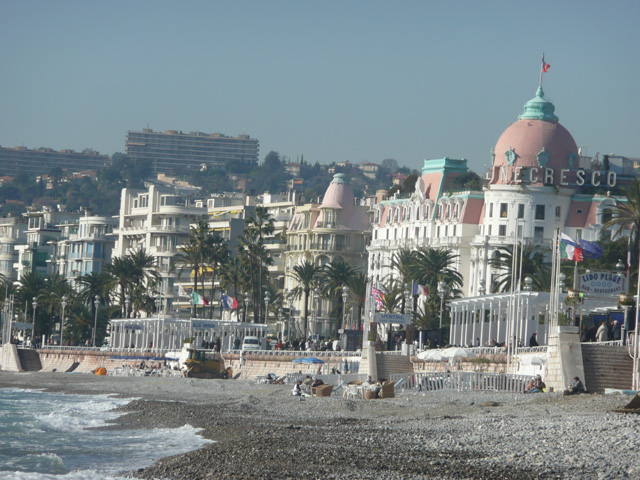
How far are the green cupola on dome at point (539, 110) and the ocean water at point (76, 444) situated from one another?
61.7 m

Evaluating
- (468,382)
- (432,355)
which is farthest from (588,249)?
(432,355)

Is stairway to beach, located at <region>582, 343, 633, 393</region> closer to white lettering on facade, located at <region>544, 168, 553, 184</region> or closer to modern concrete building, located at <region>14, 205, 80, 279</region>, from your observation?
white lettering on facade, located at <region>544, 168, 553, 184</region>

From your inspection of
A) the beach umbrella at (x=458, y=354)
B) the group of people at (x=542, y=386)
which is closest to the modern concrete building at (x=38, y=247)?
the beach umbrella at (x=458, y=354)

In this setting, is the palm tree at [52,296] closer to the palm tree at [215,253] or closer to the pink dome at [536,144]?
the palm tree at [215,253]

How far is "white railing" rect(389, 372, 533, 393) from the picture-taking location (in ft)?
159

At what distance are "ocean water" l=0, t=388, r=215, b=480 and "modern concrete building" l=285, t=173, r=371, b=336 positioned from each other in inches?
3050

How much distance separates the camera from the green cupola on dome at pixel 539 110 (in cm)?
10594

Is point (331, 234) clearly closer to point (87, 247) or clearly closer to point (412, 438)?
point (87, 247)

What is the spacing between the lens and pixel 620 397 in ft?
118

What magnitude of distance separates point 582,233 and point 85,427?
231ft

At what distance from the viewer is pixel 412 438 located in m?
29.1

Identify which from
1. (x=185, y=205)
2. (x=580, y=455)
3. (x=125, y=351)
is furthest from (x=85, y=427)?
(x=185, y=205)

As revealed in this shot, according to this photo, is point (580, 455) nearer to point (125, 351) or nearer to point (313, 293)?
point (125, 351)

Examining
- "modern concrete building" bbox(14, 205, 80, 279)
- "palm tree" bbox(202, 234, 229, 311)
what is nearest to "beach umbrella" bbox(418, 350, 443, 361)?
"palm tree" bbox(202, 234, 229, 311)
